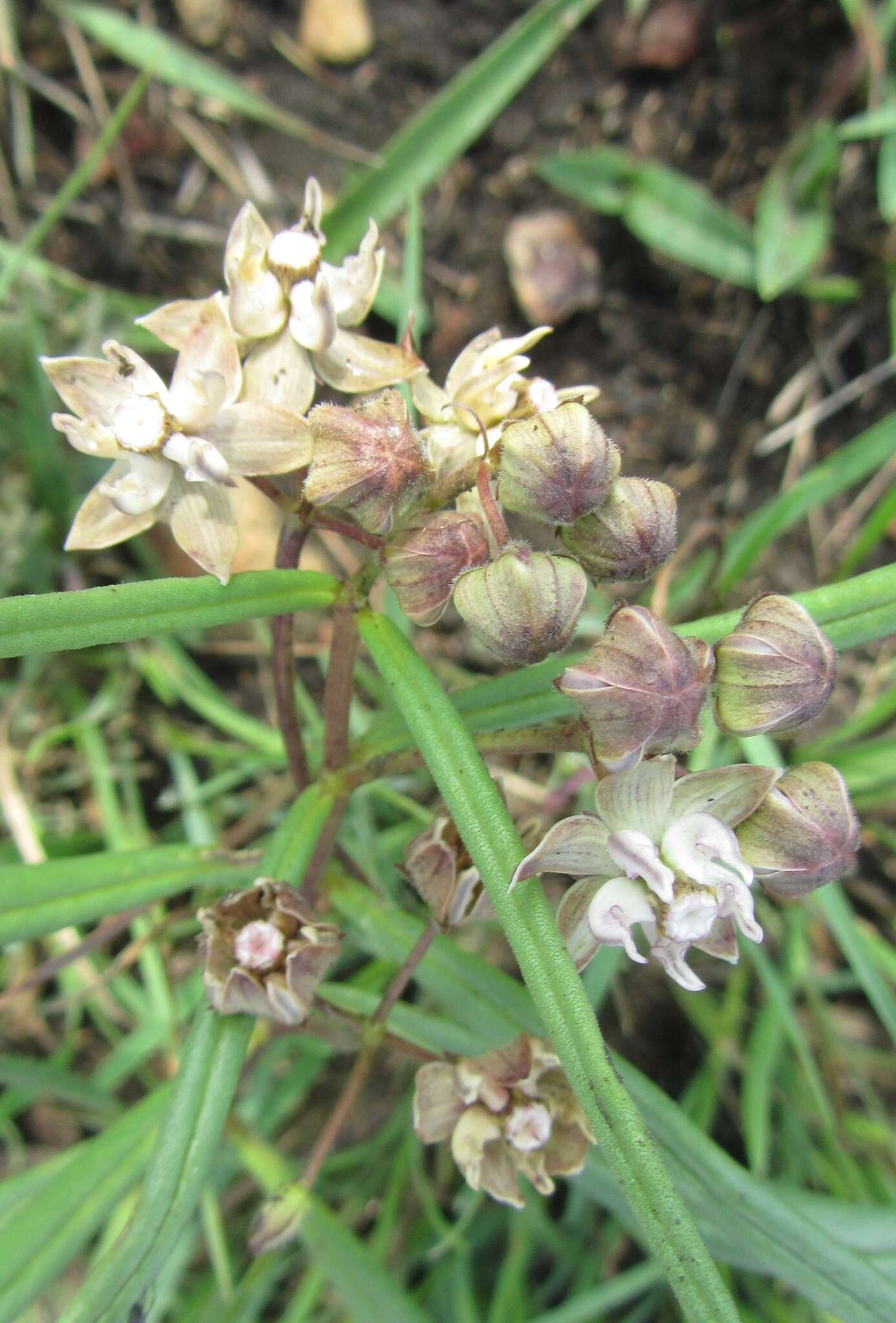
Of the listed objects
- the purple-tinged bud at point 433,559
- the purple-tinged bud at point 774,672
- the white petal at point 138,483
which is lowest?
the purple-tinged bud at point 774,672

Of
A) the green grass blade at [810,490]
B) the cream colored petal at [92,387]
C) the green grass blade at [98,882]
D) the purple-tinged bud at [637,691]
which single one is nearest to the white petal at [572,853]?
the purple-tinged bud at [637,691]

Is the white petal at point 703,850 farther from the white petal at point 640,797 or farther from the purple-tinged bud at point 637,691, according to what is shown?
the purple-tinged bud at point 637,691

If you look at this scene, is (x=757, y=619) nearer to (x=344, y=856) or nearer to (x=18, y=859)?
(x=344, y=856)

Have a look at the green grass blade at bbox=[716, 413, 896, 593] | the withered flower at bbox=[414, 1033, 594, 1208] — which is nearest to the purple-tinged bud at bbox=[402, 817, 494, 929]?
the withered flower at bbox=[414, 1033, 594, 1208]

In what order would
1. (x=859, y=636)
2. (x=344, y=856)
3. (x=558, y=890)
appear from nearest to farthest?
(x=859, y=636) < (x=344, y=856) < (x=558, y=890)

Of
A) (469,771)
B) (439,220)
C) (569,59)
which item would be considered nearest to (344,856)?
(469,771)

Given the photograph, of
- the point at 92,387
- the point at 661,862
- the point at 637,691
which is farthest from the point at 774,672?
the point at 92,387
